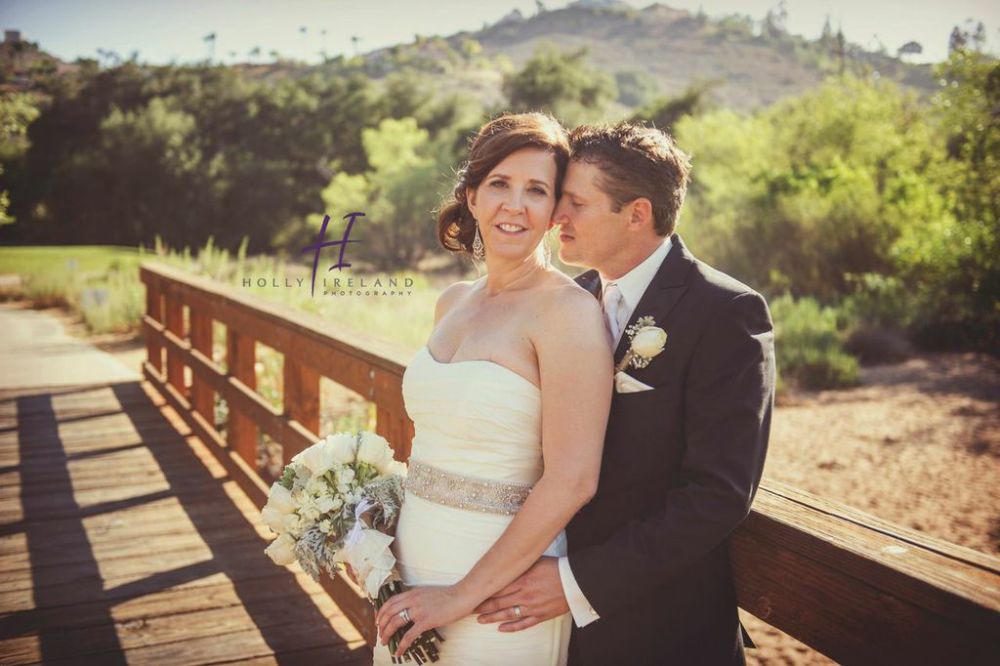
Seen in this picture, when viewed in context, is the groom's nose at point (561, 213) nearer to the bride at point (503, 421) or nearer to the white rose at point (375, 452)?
the bride at point (503, 421)

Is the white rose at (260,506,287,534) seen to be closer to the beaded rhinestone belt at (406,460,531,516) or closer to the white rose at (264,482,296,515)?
the white rose at (264,482,296,515)

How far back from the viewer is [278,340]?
386cm

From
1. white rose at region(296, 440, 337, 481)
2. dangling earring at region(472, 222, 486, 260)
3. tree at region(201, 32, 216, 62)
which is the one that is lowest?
white rose at region(296, 440, 337, 481)

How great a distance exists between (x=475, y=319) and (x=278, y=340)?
2140mm

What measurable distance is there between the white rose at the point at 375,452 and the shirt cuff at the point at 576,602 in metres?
0.68

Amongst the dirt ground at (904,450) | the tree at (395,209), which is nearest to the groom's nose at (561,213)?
the dirt ground at (904,450)

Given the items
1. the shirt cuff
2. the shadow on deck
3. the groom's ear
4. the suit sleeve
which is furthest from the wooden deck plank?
the groom's ear

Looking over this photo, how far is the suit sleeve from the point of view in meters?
1.37

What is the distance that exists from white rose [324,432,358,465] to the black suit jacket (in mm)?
682

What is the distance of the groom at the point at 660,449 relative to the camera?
1.39 m

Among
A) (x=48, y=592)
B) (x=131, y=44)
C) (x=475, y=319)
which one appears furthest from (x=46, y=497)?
(x=131, y=44)

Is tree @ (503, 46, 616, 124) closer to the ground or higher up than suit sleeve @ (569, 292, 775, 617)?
higher up

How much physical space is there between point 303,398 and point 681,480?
8.41 feet

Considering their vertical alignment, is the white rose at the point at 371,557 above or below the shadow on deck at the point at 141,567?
above
